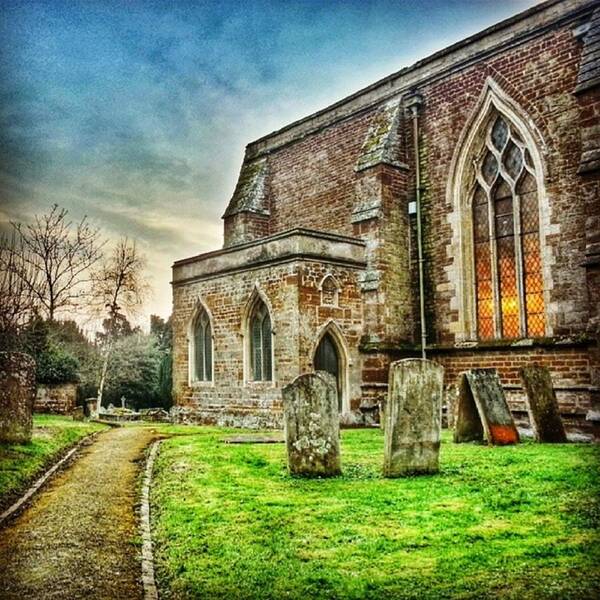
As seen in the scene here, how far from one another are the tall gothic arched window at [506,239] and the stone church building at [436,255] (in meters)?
0.04

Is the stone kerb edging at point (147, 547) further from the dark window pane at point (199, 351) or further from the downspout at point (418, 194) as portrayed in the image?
the dark window pane at point (199, 351)

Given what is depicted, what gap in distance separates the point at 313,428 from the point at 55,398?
16237 mm

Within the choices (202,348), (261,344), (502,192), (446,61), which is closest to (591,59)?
(502,192)

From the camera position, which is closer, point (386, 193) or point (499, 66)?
point (499, 66)

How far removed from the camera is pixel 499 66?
51.9 ft

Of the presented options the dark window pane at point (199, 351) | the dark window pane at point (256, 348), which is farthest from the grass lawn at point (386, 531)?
the dark window pane at point (199, 351)

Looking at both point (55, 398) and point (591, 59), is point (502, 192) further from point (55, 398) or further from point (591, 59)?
point (55, 398)

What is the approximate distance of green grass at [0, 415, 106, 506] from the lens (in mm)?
8266

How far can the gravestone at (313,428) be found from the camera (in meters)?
8.36

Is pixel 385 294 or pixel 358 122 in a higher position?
pixel 358 122

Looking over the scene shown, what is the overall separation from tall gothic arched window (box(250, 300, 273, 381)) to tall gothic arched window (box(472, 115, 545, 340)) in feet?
18.1

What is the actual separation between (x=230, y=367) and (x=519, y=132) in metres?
9.76

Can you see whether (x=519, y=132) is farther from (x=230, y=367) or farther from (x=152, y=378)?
(x=152, y=378)

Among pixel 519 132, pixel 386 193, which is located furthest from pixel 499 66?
pixel 386 193
